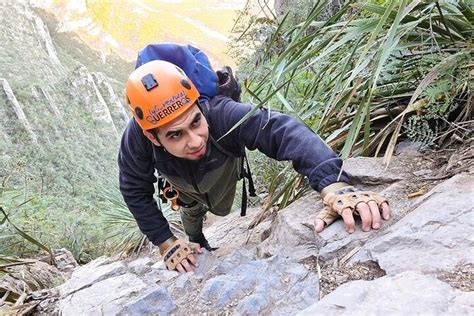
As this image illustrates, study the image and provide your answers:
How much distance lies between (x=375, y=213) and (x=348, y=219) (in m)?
0.09

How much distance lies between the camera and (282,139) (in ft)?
6.66

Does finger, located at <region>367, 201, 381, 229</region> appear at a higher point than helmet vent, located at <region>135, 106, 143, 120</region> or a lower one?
lower

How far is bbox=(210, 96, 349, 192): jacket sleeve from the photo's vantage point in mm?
1878

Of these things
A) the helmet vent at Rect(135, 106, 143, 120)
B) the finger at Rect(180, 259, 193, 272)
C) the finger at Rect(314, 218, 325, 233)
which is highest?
the helmet vent at Rect(135, 106, 143, 120)

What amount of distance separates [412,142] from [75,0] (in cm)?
4352

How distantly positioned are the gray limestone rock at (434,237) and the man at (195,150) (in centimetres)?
17

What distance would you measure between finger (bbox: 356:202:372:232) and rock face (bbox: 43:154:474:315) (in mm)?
28

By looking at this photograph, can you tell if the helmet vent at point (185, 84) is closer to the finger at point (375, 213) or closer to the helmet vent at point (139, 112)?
the helmet vent at point (139, 112)

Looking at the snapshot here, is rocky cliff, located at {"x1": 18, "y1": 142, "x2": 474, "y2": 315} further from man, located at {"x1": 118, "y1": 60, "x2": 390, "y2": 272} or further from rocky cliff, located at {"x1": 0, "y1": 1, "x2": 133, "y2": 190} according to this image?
rocky cliff, located at {"x1": 0, "y1": 1, "x2": 133, "y2": 190}

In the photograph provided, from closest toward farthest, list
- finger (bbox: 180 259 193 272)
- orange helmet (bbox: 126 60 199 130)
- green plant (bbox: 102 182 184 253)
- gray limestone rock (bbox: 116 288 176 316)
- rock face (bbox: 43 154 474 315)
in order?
rock face (bbox: 43 154 474 315) < gray limestone rock (bbox: 116 288 176 316) < orange helmet (bbox: 126 60 199 130) < finger (bbox: 180 259 193 272) < green plant (bbox: 102 182 184 253)

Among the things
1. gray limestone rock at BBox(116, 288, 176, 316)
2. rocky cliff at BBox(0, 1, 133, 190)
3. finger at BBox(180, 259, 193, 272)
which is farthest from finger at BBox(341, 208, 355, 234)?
rocky cliff at BBox(0, 1, 133, 190)

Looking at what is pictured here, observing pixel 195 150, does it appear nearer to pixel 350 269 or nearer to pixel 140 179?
pixel 140 179

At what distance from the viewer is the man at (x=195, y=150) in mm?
1823

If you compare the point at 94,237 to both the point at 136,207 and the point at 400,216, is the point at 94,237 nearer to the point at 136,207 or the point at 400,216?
the point at 136,207
